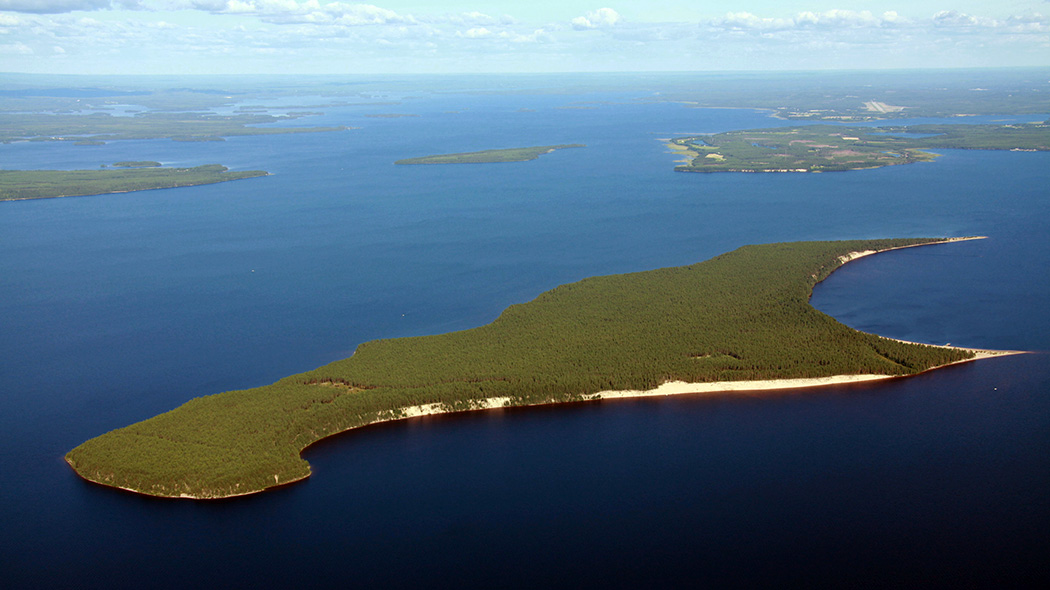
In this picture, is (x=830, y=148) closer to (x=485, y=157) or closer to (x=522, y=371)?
(x=485, y=157)

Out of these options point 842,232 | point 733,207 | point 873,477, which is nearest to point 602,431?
point 873,477

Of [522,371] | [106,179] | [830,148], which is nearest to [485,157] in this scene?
[830,148]

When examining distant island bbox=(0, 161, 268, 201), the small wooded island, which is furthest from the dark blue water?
distant island bbox=(0, 161, 268, 201)

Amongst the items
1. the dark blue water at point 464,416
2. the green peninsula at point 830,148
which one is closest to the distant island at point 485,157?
the green peninsula at point 830,148

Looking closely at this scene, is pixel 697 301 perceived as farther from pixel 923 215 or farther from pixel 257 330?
pixel 923 215

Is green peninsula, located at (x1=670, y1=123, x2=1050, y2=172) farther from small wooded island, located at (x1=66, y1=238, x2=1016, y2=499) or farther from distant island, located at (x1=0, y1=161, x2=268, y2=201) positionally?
distant island, located at (x1=0, y1=161, x2=268, y2=201)

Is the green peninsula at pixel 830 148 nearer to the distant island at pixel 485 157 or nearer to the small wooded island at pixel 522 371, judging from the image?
the distant island at pixel 485 157
